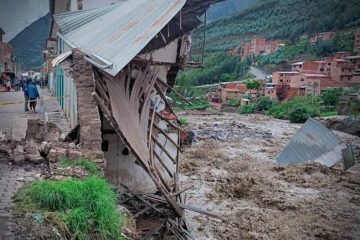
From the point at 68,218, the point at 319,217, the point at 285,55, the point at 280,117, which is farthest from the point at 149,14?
the point at 285,55

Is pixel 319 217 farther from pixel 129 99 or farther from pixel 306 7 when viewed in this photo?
pixel 306 7

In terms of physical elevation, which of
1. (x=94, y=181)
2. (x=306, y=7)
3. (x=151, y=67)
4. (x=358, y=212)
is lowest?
(x=358, y=212)

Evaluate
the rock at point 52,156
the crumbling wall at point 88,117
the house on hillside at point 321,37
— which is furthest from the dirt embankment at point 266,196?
the house on hillside at point 321,37

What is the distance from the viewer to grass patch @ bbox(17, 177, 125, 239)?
3.89m

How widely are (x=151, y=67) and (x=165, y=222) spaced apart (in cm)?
382

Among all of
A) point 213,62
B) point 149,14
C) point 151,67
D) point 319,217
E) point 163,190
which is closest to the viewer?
point 163,190

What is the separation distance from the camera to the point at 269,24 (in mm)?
75125

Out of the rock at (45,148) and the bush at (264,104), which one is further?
the bush at (264,104)

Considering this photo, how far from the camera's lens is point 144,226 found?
6.32 m

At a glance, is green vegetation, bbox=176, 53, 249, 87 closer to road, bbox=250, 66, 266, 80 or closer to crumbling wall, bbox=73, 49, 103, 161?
road, bbox=250, 66, 266, 80

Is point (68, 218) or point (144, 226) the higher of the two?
point (68, 218)

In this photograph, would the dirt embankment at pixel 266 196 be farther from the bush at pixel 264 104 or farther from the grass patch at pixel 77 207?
the bush at pixel 264 104

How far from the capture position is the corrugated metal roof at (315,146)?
14461mm

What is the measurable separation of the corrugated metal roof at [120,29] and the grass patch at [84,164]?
155 cm
